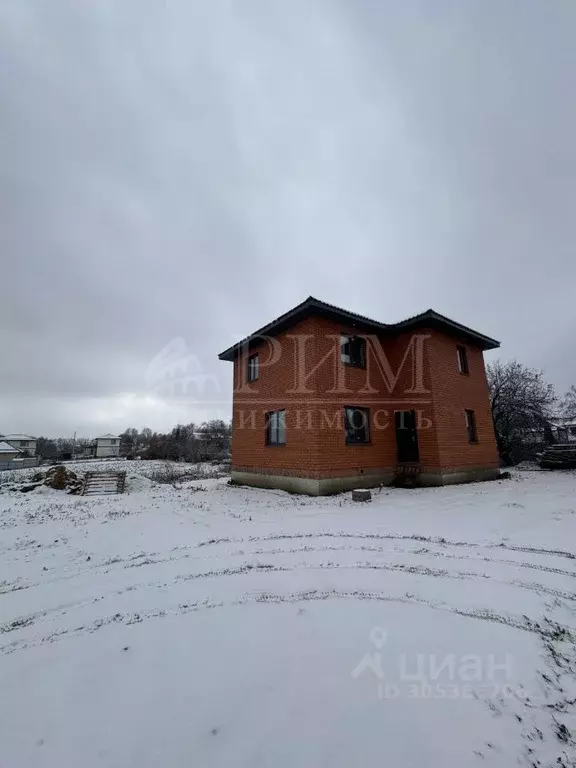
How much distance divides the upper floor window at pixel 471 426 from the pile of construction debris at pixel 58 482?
15842 millimetres

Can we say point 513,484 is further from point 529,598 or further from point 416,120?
point 416,120

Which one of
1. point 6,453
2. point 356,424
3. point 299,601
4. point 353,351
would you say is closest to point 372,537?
point 299,601

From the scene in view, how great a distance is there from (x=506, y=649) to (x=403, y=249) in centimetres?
1550

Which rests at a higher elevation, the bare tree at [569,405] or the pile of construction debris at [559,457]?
the bare tree at [569,405]

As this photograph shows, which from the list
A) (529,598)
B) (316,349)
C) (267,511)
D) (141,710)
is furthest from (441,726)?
(316,349)

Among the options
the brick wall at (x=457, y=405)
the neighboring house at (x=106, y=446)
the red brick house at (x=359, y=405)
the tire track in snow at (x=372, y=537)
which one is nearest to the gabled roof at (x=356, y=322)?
the red brick house at (x=359, y=405)

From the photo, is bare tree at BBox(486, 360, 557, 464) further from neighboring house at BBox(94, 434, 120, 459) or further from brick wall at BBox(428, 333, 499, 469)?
neighboring house at BBox(94, 434, 120, 459)

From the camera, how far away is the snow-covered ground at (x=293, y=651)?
1.65 m

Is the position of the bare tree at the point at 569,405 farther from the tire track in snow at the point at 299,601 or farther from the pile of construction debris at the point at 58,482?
the pile of construction debris at the point at 58,482

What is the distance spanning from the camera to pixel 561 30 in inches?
304

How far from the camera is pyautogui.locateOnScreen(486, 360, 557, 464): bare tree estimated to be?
18062mm

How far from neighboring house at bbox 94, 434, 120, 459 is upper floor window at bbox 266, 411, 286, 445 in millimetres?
60940

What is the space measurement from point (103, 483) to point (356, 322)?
12.6 metres

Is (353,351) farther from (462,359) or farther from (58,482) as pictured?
(58,482)
